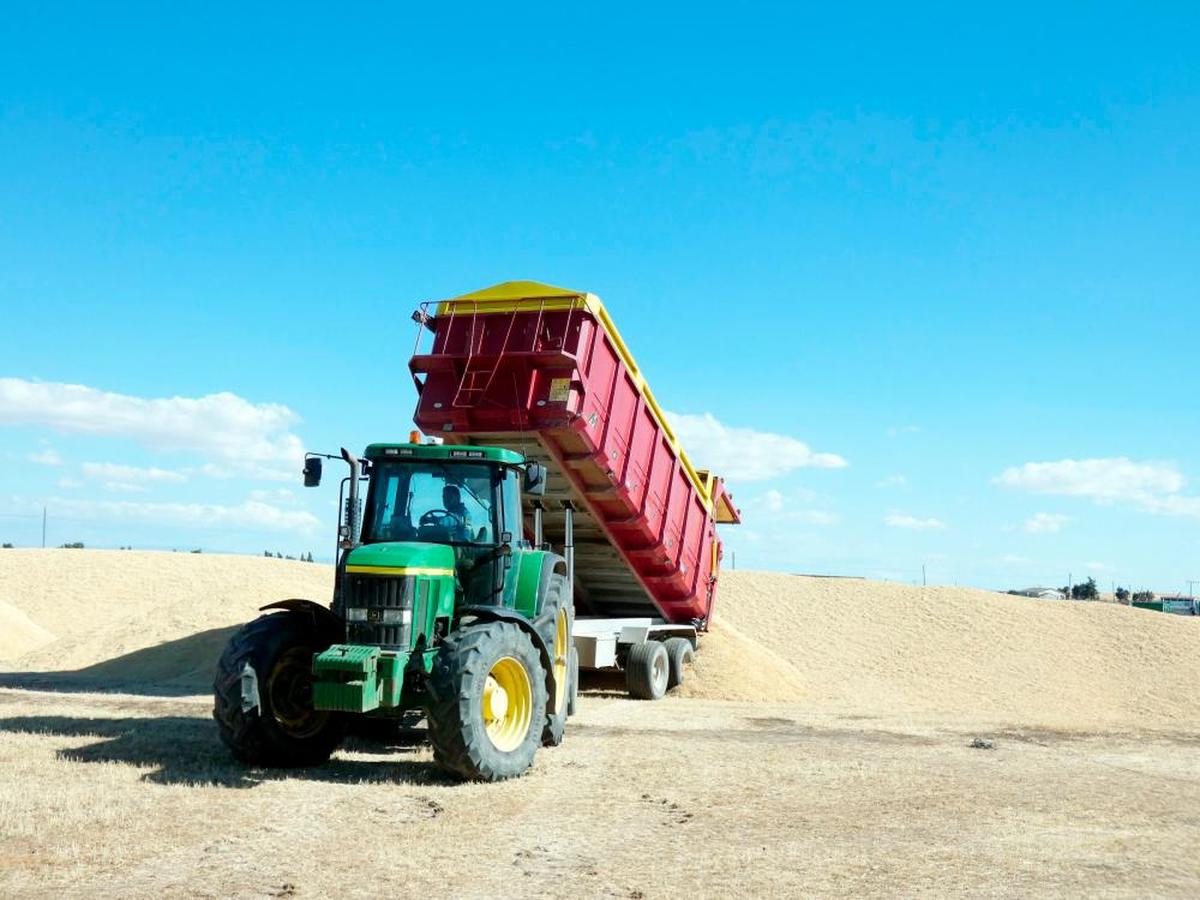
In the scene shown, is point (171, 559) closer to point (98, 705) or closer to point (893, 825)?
point (98, 705)

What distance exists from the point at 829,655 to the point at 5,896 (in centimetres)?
2252

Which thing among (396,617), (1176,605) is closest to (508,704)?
(396,617)

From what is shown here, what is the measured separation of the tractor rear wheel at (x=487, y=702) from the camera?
8328 millimetres

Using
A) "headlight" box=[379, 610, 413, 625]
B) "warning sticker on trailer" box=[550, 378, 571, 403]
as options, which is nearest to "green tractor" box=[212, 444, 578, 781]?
"headlight" box=[379, 610, 413, 625]

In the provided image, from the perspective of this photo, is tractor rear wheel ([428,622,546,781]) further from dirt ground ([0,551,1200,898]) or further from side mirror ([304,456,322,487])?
side mirror ([304,456,322,487])

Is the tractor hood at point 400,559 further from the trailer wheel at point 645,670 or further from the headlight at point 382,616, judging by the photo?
the trailer wheel at point 645,670

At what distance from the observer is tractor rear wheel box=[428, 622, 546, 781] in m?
8.33

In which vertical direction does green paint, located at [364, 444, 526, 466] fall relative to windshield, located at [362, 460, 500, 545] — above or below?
above

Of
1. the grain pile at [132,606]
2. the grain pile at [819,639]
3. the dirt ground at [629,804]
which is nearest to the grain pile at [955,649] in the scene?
the grain pile at [819,639]

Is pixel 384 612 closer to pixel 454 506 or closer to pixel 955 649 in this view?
pixel 454 506

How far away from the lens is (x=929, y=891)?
19.6 ft

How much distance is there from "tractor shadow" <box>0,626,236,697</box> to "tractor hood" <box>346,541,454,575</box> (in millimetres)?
7912

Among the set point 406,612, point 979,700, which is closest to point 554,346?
point 406,612

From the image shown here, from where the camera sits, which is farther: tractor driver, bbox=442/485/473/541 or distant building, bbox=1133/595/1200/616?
distant building, bbox=1133/595/1200/616
